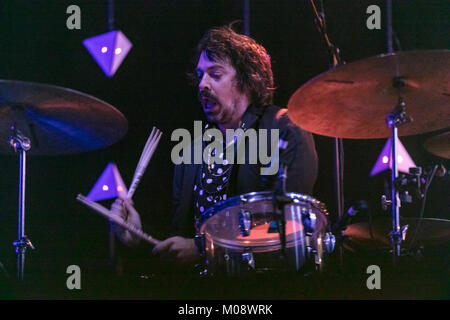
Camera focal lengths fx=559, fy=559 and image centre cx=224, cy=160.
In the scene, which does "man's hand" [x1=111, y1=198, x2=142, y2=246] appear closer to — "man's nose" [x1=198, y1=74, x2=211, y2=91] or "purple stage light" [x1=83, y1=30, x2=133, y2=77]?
"man's nose" [x1=198, y1=74, x2=211, y2=91]

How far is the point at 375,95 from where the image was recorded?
2.14 meters

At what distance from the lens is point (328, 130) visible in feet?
7.58

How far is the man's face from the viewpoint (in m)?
2.74

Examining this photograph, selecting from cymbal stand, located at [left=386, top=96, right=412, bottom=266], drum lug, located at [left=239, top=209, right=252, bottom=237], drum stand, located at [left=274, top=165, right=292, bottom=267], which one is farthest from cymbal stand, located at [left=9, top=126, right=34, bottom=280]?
cymbal stand, located at [left=386, top=96, right=412, bottom=266]

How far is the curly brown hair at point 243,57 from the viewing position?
2811 millimetres

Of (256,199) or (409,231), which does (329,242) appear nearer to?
(256,199)

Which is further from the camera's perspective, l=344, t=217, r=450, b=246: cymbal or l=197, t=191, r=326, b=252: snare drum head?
l=344, t=217, r=450, b=246: cymbal

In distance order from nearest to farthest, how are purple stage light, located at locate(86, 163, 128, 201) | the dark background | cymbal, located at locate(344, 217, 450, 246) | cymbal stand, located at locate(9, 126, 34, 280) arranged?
cymbal stand, located at locate(9, 126, 34, 280) → cymbal, located at locate(344, 217, 450, 246) → the dark background → purple stage light, located at locate(86, 163, 128, 201)

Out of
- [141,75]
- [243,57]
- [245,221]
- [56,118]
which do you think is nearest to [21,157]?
[56,118]

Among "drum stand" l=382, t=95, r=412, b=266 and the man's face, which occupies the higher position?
the man's face

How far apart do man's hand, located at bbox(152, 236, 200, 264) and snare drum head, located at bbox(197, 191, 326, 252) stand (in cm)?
35

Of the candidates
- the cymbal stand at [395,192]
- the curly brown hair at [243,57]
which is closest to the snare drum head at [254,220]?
Result: the cymbal stand at [395,192]
